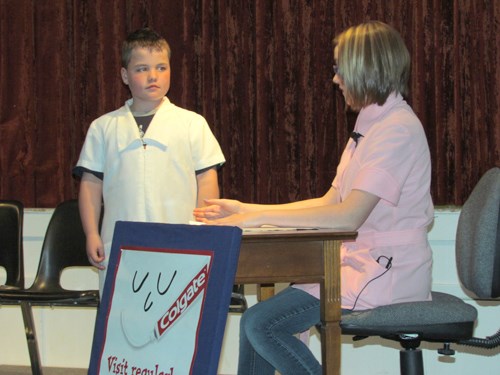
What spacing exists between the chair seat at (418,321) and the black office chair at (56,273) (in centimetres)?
147

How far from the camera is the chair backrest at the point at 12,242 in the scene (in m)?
3.58

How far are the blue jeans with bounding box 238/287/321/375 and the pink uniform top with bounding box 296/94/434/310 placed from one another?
0.06 metres

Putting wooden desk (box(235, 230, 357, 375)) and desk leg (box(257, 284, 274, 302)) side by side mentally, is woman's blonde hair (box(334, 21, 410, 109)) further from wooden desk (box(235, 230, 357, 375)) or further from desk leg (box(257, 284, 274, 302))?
desk leg (box(257, 284, 274, 302))

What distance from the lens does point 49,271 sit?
3557 millimetres

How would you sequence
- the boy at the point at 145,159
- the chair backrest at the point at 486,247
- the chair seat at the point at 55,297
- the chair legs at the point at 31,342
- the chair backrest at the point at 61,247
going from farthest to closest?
the chair backrest at the point at 61,247
the chair legs at the point at 31,342
the chair seat at the point at 55,297
the boy at the point at 145,159
the chair backrest at the point at 486,247

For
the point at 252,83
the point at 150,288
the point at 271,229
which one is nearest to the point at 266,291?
the point at 271,229

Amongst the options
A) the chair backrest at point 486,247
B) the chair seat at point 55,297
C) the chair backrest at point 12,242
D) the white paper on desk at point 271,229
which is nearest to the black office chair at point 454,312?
the chair backrest at point 486,247

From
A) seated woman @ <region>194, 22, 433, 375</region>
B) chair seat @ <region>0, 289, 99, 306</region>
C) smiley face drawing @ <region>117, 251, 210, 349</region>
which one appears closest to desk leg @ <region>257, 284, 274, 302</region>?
seated woman @ <region>194, 22, 433, 375</region>

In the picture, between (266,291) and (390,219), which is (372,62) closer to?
(390,219)

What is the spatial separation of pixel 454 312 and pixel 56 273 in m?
2.03

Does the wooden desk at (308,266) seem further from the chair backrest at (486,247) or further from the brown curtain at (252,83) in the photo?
the brown curtain at (252,83)

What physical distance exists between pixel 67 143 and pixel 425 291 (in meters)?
2.38

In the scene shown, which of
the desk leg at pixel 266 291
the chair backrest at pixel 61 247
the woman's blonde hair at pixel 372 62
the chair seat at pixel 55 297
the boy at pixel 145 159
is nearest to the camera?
the woman's blonde hair at pixel 372 62

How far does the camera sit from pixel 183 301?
5.70 ft
